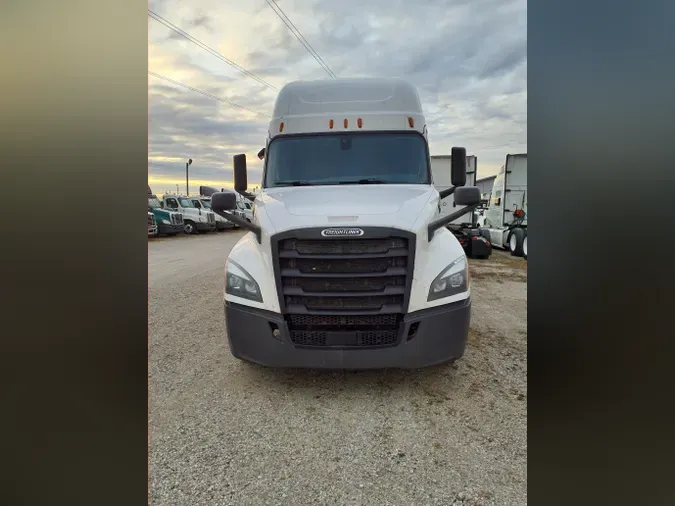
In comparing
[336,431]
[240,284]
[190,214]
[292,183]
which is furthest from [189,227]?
[336,431]

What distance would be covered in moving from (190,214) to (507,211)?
14636 mm

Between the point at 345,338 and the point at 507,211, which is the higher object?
the point at 507,211

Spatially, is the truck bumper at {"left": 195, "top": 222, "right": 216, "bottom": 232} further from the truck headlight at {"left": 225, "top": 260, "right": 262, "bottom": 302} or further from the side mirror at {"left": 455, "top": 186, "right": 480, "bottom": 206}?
the side mirror at {"left": 455, "top": 186, "right": 480, "bottom": 206}

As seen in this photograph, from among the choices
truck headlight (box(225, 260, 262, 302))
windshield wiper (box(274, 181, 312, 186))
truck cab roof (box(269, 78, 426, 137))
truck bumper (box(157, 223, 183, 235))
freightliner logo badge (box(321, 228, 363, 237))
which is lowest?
truck headlight (box(225, 260, 262, 302))

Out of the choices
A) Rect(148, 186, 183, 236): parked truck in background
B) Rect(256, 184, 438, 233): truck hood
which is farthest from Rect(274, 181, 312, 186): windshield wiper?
Rect(148, 186, 183, 236): parked truck in background

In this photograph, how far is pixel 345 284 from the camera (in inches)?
119

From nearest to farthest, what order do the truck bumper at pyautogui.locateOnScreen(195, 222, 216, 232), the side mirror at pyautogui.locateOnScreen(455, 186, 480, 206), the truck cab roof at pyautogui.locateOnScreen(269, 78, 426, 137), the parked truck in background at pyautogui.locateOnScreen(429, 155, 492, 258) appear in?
the side mirror at pyautogui.locateOnScreen(455, 186, 480, 206), the truck cab roof at pyautogui.locateOnScreen(269, 78, 426, 137), the parked truck in background at pyautogui.locateOnScreen(429, 155, 492, 258), the truck bumper at pyautogui.locateOnScreen(195, 222, 216, 232)

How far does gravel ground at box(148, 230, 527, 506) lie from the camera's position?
2008mm

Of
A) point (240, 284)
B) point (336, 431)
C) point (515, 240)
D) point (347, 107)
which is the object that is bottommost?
point (336, 431)

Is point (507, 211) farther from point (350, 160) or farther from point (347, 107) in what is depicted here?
point (350, 160)

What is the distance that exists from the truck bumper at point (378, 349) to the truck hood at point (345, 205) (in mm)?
759

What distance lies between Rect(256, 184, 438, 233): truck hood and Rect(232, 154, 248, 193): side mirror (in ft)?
2.83
